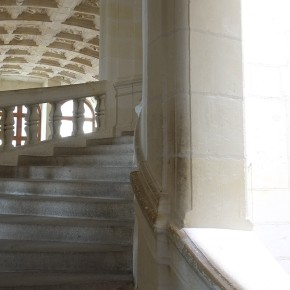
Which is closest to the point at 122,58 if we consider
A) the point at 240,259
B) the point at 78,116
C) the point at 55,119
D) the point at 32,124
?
the point at 78,116

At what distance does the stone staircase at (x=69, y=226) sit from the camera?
2.24 meters

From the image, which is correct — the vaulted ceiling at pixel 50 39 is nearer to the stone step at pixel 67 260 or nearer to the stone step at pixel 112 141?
the stone step at pixel 112 141

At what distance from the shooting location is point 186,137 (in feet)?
5.34

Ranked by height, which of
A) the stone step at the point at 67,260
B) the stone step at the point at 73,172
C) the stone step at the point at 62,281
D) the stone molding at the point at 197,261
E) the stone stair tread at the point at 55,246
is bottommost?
the stone step at the point at 62,281

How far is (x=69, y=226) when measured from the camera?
2617mm

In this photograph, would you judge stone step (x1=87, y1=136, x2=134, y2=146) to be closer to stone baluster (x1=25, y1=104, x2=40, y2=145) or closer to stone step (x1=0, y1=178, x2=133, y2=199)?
stone baluster (x1=25, y1=104, x2=40, y2=145)

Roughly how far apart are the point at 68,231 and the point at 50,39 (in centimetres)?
1068

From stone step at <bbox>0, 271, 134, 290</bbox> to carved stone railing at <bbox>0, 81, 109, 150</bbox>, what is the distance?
2133 mm

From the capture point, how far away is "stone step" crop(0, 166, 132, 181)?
11.0ft

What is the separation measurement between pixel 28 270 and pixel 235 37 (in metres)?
1.69

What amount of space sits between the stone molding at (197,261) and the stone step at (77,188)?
1.54 m

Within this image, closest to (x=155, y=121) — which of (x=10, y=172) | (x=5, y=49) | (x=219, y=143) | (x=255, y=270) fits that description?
(x=219, y=143)

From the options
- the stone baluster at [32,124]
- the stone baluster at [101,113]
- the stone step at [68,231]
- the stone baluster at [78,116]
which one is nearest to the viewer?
the stone step at [68,231]

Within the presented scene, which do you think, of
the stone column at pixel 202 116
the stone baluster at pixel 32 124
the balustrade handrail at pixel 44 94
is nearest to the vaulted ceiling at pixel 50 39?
the balustrade handrail at pixel 44 94
